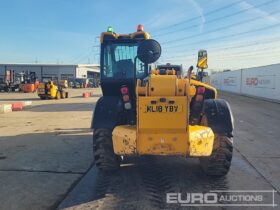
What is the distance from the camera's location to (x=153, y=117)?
5555 mm

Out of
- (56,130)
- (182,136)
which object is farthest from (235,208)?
(56,130)

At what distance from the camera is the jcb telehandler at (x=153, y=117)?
555 centimetres

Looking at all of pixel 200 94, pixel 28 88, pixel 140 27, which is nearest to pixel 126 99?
pixel 200 94

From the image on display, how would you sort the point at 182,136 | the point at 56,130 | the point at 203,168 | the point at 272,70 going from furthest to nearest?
1. the point at 272,70
2. the point at 56,130
3. the point at 203,168
4. the point at 182,136

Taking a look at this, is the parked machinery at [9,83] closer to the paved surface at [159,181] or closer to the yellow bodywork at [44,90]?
the yellow bodywork at [44,90]

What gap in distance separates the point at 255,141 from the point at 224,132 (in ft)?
15.2

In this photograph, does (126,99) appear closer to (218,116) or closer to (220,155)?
(218,116)

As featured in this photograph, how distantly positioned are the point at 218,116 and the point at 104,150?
2.09 meters

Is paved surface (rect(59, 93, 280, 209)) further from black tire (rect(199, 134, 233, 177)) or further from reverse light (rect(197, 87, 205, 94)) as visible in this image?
reverse light (rect(197, 87, 205, 94))

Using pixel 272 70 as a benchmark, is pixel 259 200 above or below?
below

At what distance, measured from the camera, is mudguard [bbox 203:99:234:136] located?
6.16m

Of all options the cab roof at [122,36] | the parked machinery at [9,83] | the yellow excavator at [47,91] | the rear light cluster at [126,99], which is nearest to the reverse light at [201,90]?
the rear light cluster at [126,99]

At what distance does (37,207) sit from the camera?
16.6 feet

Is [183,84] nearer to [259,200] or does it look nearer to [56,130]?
[259,200]
